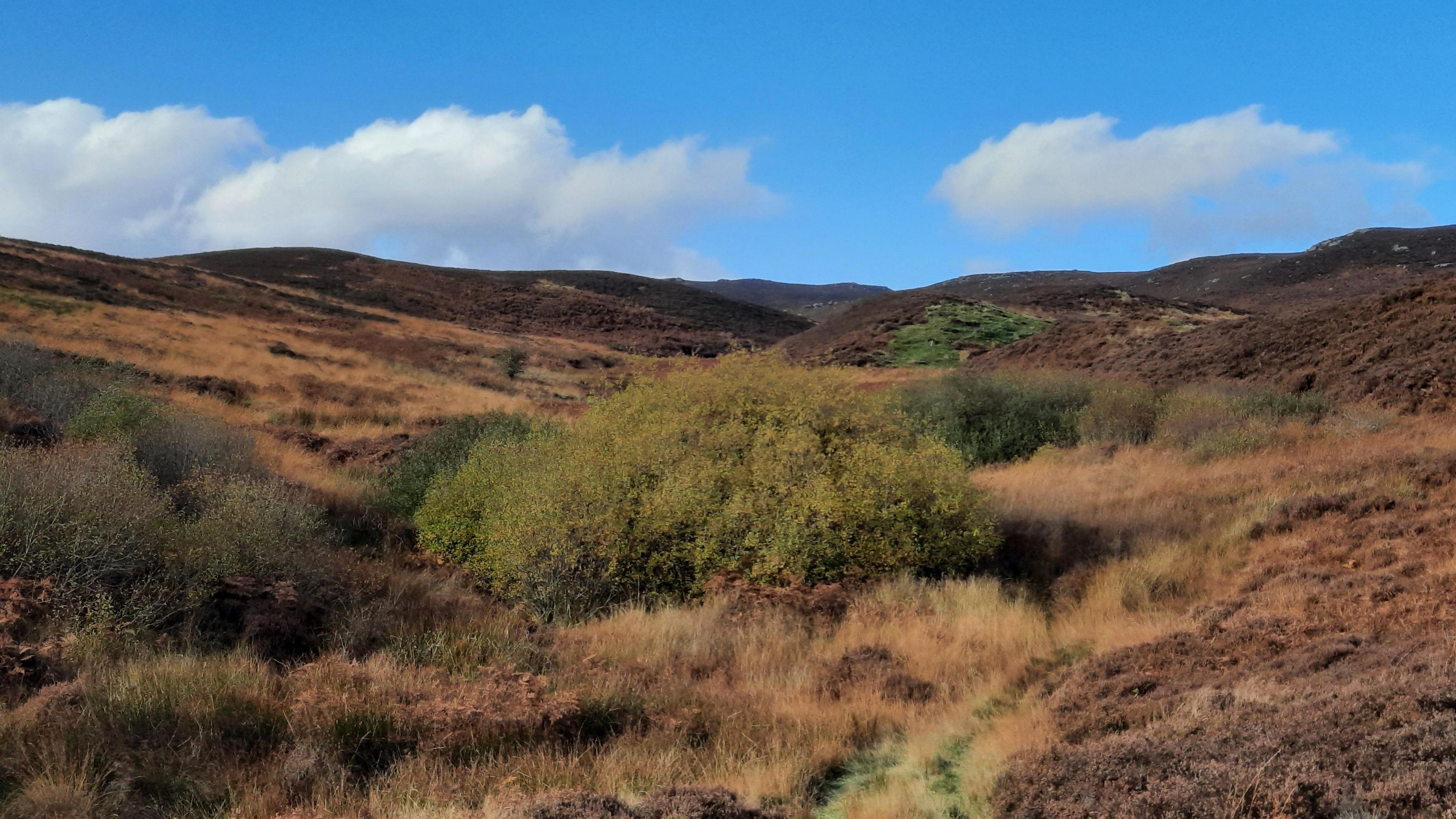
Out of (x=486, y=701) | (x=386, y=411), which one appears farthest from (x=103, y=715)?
(x=386, y=411)

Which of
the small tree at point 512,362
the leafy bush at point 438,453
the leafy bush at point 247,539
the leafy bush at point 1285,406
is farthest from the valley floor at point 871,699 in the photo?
the small tree at point 512,362

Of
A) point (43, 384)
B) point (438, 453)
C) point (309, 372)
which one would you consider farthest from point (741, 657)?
point (309, 372)

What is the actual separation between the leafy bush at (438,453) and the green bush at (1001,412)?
7.55m

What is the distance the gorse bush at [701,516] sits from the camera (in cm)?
886

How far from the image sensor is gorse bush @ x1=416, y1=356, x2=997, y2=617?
8.86 metres

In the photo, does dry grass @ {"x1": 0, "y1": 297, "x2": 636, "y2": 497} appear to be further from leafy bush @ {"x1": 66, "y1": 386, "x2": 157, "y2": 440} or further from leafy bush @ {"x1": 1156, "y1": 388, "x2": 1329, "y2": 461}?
leafy bush @ {"x1": 1156, "y1": 388, "x2": 1329, "y2": 461}

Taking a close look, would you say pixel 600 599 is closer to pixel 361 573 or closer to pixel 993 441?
pixel 361 573

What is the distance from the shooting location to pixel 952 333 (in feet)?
126

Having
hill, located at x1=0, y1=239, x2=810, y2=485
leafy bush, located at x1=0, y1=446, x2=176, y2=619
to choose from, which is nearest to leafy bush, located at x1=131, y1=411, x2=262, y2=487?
hill, located at x1=0, y1=239, x2=810, y2=485

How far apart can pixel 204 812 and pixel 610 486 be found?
217 inches

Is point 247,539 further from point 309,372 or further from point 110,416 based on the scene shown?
point 309,372

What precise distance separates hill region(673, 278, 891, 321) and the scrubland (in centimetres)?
10667

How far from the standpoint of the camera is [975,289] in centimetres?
8962

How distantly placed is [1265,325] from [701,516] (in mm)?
19232
